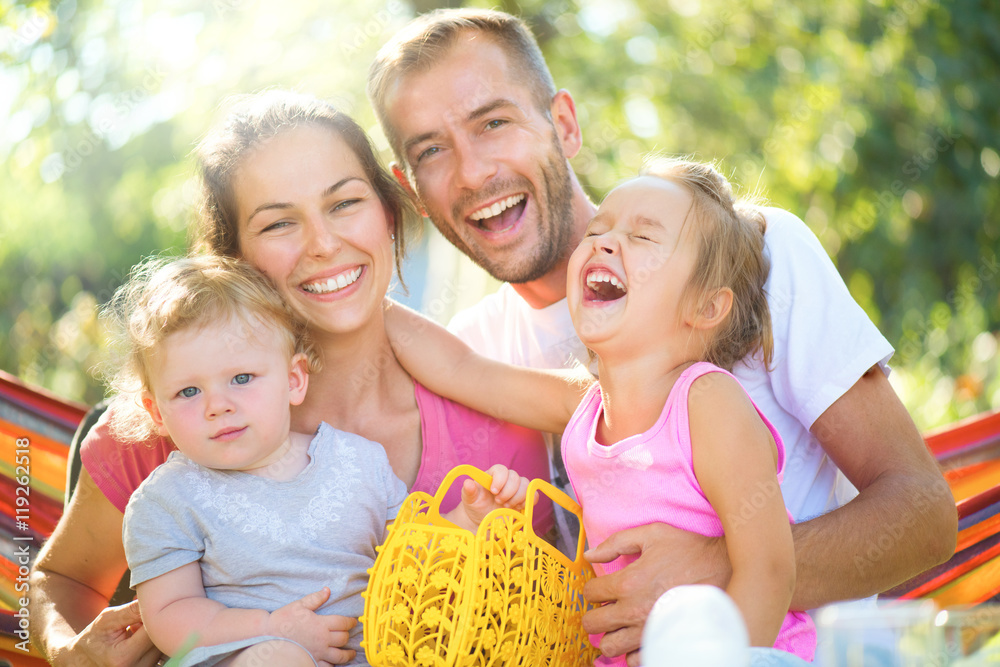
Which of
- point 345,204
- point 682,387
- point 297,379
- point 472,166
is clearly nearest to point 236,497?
point 297,379

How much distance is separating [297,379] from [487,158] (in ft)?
3.23

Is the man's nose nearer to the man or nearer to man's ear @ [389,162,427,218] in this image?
the man

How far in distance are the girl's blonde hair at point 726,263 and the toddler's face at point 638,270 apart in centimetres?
3

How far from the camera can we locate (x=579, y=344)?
2.66 m

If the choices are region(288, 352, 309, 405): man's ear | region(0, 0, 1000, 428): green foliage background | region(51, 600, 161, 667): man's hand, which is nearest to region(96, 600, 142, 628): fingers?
region(51, 600, 161, 667): man's hand

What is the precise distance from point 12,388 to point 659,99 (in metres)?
7.29

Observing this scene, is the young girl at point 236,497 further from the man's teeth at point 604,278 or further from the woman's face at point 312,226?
the man's teeth at point 604,278

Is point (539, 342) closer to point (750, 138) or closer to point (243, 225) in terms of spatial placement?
point (243, 225)

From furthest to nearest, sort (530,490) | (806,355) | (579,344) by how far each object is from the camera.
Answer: (579,344) < (806,355) < (530,490)

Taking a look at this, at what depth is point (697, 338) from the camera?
1911mm

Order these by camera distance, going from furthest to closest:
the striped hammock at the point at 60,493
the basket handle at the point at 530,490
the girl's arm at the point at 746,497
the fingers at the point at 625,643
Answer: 1. the striped hammock at the point at 60,493
2. the basket handle at the point at 530,490
3. the fingers at the point at 625,643
4. the girl's arm at the point at 746,497

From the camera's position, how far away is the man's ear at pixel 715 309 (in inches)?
74.3

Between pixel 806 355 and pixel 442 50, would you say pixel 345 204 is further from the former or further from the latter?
pixel 806 355

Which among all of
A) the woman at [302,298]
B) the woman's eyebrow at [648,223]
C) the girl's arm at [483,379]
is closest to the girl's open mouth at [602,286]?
the woman's eyebrow at [648,223]
